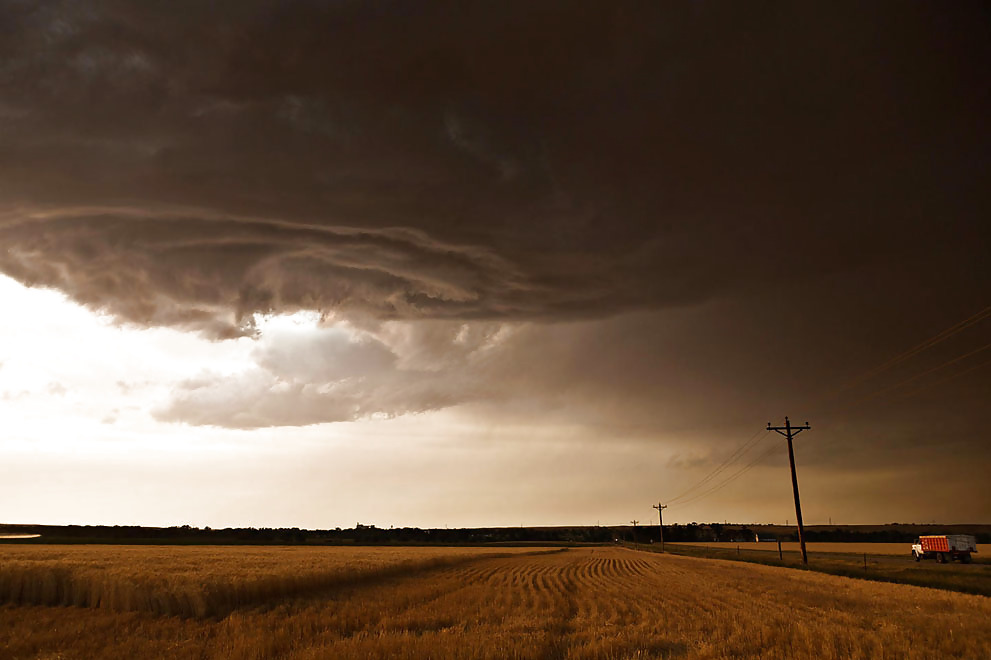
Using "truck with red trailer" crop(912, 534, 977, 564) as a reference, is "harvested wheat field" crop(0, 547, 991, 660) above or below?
above

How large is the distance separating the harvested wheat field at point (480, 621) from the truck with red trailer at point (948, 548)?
41.2 m

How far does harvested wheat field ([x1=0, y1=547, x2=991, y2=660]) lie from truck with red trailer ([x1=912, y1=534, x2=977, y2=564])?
41.2 m

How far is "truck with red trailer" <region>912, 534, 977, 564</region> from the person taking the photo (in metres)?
63.3

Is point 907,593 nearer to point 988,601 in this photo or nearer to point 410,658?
point 988,601

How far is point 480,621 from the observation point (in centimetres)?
2005

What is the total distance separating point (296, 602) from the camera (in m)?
24.4

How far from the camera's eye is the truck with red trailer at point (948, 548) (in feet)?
208

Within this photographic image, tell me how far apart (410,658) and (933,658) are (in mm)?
11647

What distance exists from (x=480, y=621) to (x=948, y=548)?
64.5 metres

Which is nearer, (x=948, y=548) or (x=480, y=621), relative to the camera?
(x=480, y=621)

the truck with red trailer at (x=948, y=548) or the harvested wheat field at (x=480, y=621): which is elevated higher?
the harvested wheat field at (x=480, y=621)

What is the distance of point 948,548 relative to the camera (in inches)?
2506

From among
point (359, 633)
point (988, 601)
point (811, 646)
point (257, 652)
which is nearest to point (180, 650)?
point (257, 652)

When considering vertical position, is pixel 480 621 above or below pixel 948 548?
above
